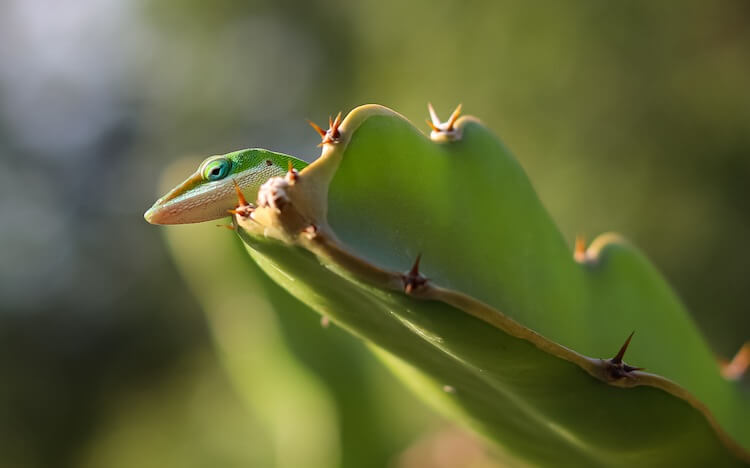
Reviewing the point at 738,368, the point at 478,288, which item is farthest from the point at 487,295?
the point at 738,368

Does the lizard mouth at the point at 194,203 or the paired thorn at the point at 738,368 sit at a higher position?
the lizard mouth at the point at 194,203

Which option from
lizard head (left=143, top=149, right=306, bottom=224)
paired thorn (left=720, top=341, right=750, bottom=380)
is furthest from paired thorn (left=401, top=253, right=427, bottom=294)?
paired thorn (left=720, top=341, right=750, bottom=380)

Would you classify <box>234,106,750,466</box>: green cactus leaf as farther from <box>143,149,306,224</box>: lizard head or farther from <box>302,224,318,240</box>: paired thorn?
<box>143,149,306,224</box>: lizard head

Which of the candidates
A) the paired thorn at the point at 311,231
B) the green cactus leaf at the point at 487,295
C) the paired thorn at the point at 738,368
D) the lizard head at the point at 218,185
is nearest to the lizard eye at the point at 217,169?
the lizard head at the point at 218,185

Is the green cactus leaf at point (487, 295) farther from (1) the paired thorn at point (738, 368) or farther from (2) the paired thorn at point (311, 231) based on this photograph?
(1) the paired thorn at point (738, 368)

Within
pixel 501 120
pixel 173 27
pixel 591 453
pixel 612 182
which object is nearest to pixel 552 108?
pixel 501 120

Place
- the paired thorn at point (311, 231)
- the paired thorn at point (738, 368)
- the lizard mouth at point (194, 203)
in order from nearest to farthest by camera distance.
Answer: the paired thorn at point (311, 231) < the lizard mouth at point (194, 203) < the paired thorn at point (738, 368)

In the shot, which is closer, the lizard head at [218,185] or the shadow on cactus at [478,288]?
the shadow on cactus at [478,288]
